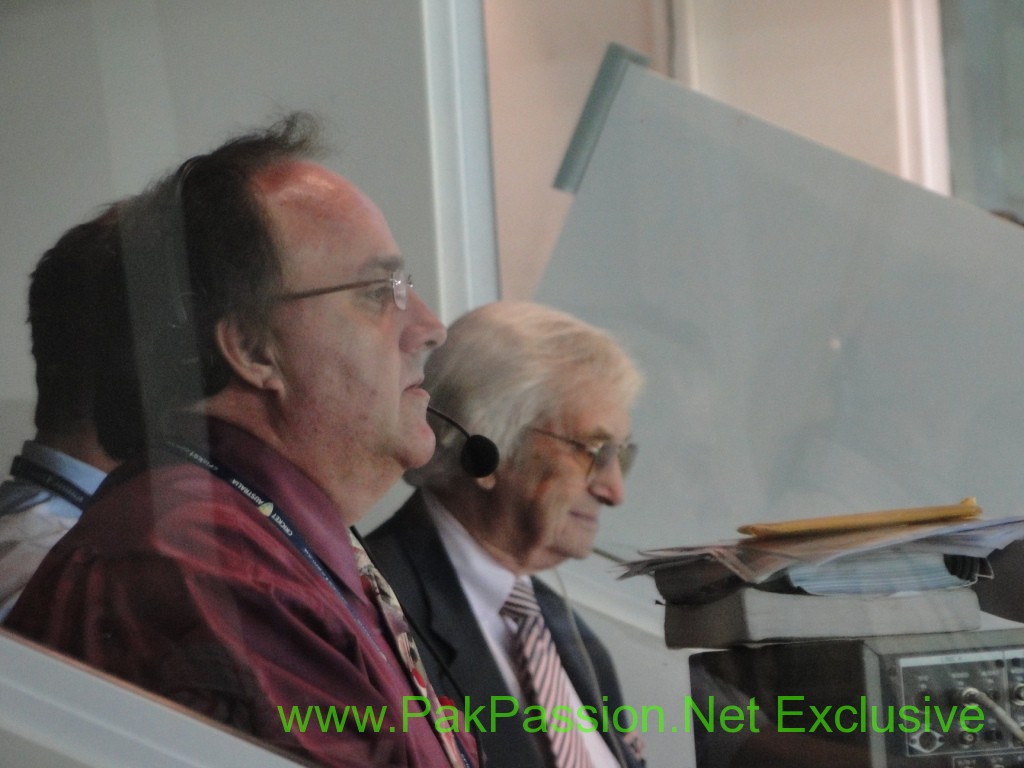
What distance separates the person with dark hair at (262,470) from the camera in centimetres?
110

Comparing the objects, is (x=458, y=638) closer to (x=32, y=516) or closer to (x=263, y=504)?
(x=263, y=504)

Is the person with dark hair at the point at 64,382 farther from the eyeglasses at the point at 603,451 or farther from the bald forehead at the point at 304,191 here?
the eyeglasses at the point at 603,451

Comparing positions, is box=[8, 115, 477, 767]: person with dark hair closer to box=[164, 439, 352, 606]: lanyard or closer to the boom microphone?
box=[164, 439, 352, 606]: lanyard

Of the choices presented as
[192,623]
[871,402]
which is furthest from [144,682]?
[871,402]

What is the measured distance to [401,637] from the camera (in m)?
1.31

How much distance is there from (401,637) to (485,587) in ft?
0.81

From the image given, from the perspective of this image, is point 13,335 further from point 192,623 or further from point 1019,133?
point 1019,133

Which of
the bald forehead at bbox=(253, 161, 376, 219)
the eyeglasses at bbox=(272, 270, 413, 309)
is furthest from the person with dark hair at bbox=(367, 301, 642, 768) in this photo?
the bald forehead at bbox=(253, 161, 376, 219)

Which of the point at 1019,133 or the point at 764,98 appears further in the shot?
the point at 764,98

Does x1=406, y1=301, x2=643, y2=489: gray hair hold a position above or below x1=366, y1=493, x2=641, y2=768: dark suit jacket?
above

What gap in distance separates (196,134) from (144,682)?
0.62 metres

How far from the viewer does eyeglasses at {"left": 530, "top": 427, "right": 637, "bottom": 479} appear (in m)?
1.54

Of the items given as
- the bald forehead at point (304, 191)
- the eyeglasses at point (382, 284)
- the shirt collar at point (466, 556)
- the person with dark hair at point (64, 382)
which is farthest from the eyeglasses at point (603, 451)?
the person with dark hair at point (64, 382)

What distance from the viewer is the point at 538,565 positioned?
1587 millimetres
